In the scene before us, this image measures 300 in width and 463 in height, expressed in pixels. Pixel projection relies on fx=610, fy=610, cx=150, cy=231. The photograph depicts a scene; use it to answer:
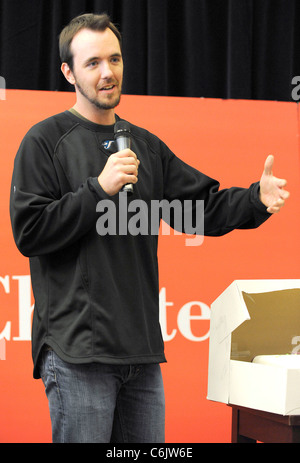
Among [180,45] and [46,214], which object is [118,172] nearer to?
[46,214]

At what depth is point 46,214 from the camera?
1267mm

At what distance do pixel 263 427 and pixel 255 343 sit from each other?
218mm

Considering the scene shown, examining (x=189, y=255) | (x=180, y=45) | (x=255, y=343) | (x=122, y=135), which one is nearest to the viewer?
(x=122, y=135)

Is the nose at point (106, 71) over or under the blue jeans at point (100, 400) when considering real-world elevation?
over

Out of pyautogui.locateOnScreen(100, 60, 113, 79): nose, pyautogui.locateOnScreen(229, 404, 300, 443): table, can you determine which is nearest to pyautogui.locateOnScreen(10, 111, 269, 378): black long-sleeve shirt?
pyautogui.locateOnScreen(100, 60, 113, 79): nose

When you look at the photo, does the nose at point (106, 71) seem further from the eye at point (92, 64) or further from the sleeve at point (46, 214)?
the sleeve at point (46, 214)

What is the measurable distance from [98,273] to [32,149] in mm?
311

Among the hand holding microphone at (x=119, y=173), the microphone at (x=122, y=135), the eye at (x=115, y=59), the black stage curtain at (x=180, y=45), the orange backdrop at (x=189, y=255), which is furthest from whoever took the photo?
the black stage curtain at (x=180, y=45)

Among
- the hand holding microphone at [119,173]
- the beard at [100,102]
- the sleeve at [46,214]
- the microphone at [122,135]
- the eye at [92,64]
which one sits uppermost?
the eye at [92,64]

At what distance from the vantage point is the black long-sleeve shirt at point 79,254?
126cm

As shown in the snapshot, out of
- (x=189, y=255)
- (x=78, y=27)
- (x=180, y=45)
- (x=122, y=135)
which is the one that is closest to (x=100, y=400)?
(x=122, y=135)

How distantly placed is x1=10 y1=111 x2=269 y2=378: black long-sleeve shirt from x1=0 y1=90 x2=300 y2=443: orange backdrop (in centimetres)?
94

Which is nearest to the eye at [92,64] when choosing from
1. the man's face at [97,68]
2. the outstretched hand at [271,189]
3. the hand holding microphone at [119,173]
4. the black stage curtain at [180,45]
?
the man's face at [97,68]

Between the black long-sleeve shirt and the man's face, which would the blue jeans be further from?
the man's face
